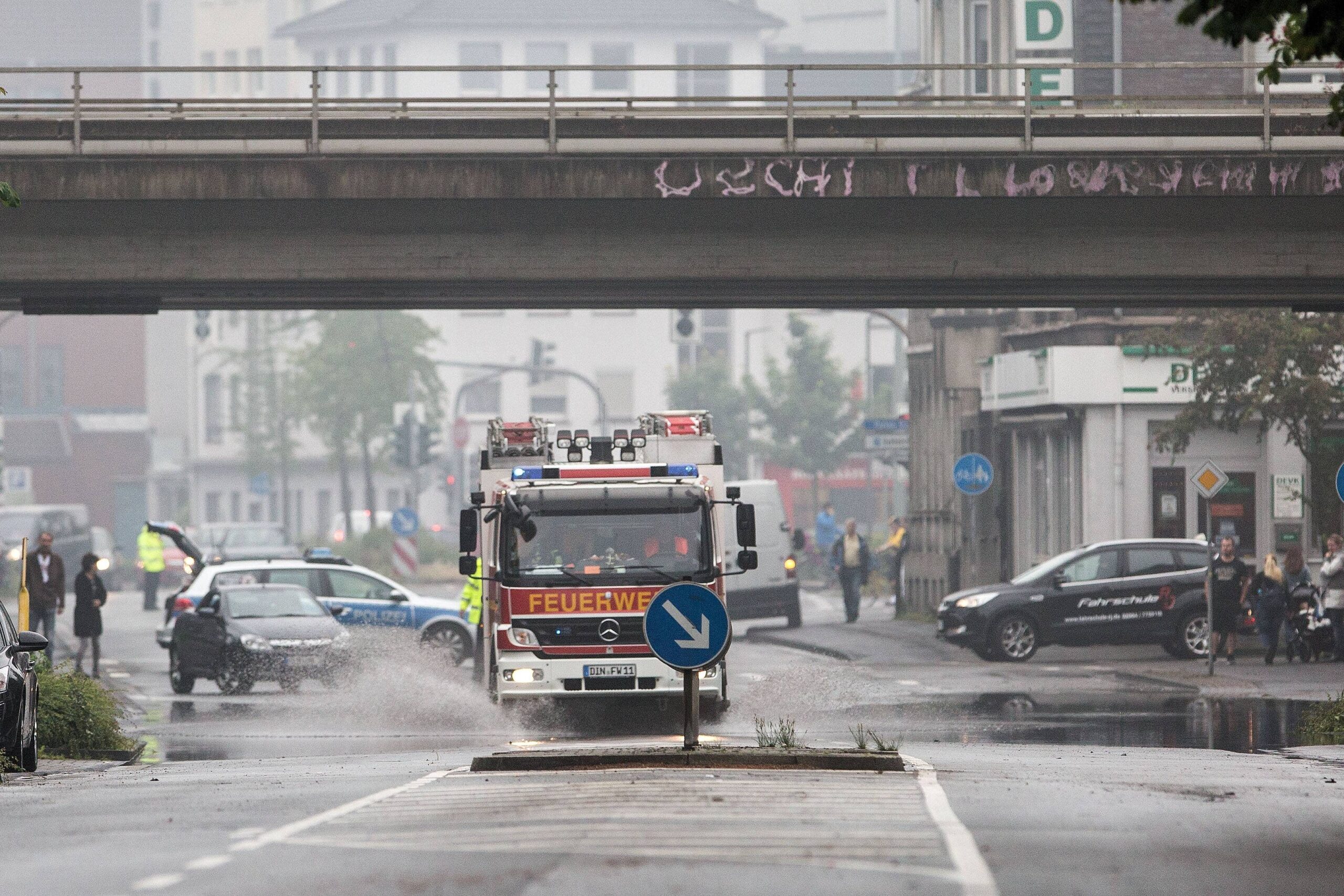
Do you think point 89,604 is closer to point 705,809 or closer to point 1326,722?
Result: point 1326,722

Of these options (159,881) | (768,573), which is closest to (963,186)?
(768,573)

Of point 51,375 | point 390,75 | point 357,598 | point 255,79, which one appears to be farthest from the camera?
point 255,79

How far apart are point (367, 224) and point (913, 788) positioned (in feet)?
43.0

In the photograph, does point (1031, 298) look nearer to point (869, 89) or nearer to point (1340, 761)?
point (1340, 761)

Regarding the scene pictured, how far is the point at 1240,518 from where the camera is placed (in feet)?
115

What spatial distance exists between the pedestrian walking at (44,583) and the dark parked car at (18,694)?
1305cm

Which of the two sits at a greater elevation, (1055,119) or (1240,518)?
(1055,119)

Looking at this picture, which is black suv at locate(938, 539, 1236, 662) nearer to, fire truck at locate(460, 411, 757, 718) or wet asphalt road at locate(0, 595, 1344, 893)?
wet asphalt road at locate(0, 595, 1344, 893)

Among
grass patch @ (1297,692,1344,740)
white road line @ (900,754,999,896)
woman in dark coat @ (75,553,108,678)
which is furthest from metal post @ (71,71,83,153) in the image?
white road line @ (900,754,999,896)

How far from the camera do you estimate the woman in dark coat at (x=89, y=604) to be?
93.6 feet

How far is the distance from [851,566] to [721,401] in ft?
160

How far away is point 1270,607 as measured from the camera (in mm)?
28109

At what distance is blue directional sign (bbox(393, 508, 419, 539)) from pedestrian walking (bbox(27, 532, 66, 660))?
65.4ft

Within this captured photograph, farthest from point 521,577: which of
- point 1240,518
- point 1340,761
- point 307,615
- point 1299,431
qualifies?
point 1240,518
